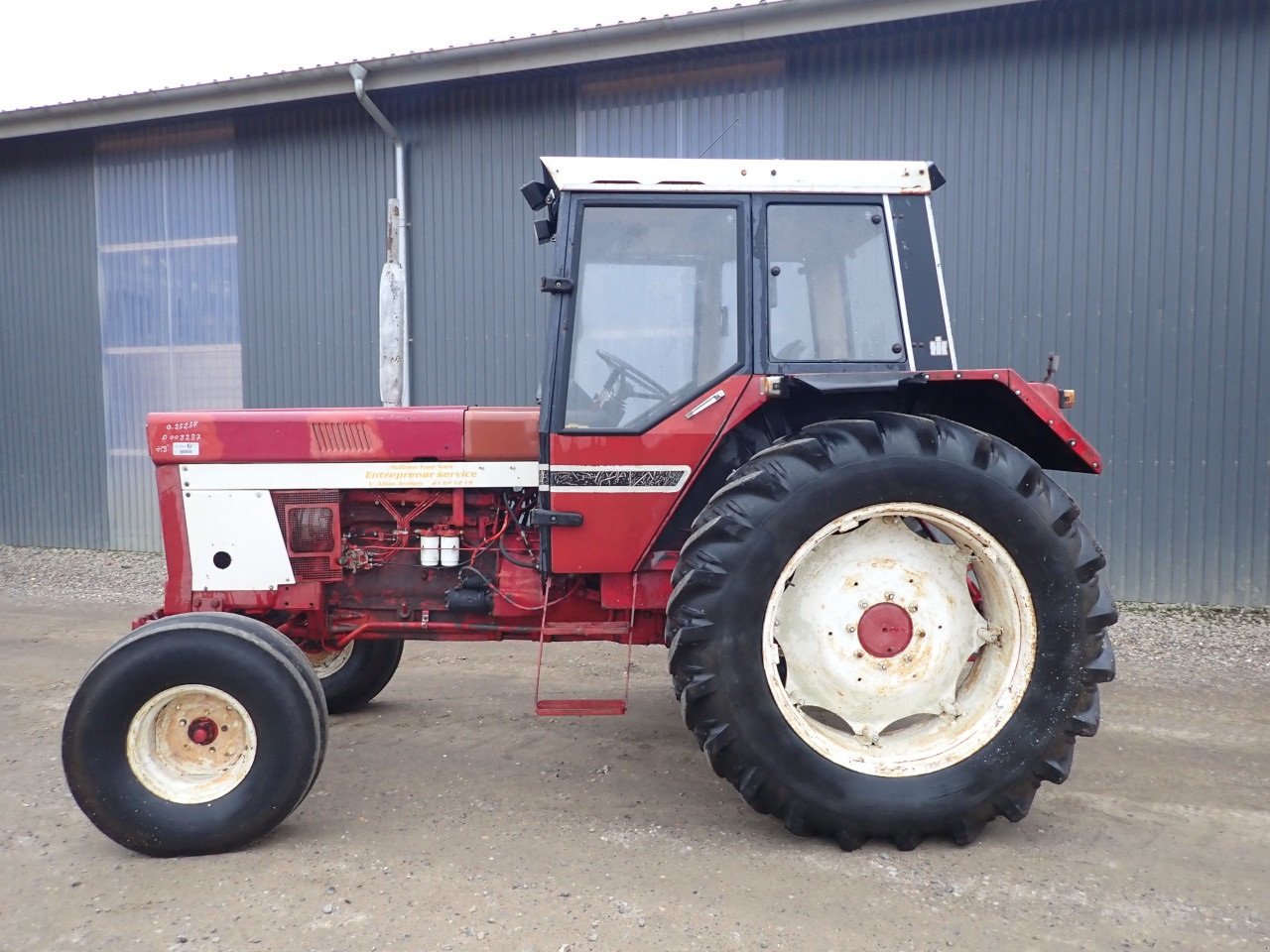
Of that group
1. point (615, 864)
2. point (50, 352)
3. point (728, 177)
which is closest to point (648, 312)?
point (728, 177)

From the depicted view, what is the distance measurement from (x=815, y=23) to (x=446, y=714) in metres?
5.36

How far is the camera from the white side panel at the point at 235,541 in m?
3.44

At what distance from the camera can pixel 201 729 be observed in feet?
9.47

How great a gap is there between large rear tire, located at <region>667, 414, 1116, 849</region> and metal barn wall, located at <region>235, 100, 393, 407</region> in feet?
19.7

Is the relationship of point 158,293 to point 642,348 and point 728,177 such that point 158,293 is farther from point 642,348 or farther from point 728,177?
point 728,177

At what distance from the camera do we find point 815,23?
639 cm

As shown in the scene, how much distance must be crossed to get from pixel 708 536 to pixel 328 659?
90.0 inches

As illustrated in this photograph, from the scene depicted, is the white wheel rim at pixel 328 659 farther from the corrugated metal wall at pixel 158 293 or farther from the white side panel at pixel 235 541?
the corrugated metal wall at pixel 158 293

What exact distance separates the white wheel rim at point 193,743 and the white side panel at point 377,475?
2.97 ft

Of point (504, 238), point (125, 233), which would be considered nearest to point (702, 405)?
point (504, 238)

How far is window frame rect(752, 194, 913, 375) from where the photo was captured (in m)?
3.05

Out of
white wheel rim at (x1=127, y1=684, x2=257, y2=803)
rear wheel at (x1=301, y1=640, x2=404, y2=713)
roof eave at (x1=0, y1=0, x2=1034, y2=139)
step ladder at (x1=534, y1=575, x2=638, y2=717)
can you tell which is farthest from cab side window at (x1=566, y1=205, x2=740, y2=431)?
roof eave at (x1=0, y1=0, x2=1034, y2=139)

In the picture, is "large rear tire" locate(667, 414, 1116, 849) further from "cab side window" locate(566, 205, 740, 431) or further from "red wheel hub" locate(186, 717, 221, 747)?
"red wheel hub" locate(186, 717, 221, 747)

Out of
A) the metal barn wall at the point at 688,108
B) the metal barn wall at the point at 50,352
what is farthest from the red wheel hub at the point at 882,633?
the metal barn wall at the point at 50,352
